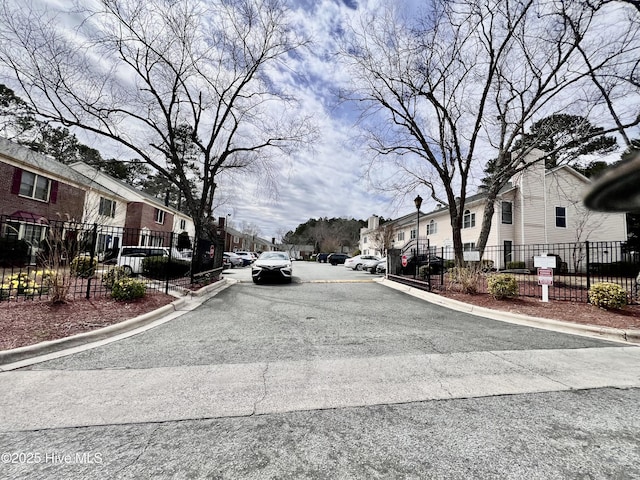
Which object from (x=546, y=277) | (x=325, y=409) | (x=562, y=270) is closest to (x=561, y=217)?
(x=562, y=270)

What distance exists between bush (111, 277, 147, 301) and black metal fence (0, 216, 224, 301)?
0.53 m

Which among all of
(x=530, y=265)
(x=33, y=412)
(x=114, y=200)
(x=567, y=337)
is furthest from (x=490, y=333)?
(x=114, y=200)

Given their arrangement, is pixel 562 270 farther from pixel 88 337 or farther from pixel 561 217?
pixel 88 337

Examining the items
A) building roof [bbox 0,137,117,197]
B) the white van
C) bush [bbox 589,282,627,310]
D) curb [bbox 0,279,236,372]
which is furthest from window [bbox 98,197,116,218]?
bush [bbox 589,282,627,310]

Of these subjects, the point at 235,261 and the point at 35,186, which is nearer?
the point at 35,186

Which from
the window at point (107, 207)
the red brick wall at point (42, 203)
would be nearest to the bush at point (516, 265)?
the red brick wall at point (42, 203)

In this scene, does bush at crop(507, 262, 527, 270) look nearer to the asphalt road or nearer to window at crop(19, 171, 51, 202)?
the asphalt road

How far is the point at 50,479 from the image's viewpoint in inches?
79.8

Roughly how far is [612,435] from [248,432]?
3.18 m

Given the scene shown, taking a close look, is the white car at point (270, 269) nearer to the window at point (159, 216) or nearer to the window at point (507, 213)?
the window at point (507, 213)

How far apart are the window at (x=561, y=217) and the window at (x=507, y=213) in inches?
140

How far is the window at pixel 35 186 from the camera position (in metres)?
17.1

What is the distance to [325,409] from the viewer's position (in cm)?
295

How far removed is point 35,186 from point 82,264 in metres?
14.1
